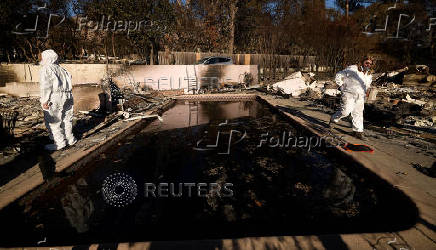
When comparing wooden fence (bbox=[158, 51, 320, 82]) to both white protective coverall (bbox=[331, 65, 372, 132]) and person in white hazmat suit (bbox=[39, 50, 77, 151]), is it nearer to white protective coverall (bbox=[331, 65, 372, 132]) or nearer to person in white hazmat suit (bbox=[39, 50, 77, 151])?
white protective coverall (bbox=[331, 65, 372, 132])

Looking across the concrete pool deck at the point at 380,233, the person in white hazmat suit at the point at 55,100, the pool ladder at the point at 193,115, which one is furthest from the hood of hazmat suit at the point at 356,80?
the person in white hazmat suit at the point at 55,100

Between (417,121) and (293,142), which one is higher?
(417,121)

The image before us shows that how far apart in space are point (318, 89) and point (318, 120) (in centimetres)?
591

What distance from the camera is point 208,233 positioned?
2.38 metres

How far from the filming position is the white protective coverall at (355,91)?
15.5ft

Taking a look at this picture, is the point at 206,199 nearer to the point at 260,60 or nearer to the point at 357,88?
the point at 357,88

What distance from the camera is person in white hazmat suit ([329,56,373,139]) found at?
186 inches

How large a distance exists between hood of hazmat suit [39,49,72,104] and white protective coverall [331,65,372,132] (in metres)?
5.76

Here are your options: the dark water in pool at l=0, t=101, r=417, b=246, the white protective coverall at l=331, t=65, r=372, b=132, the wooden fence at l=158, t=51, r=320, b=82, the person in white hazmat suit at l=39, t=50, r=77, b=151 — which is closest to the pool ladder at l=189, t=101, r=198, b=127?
the dark water in pool at l=0, t=101, r=417, b=246

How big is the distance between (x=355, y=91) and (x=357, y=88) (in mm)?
73

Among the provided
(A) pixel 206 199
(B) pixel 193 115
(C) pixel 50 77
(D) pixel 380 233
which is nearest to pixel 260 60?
(B) pixel 193 115

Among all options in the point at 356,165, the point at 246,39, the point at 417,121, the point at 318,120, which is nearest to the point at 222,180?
the point at 356,165

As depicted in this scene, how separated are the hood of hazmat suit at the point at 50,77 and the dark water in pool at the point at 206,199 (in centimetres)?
151

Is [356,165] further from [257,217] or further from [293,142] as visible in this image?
[257,217]
